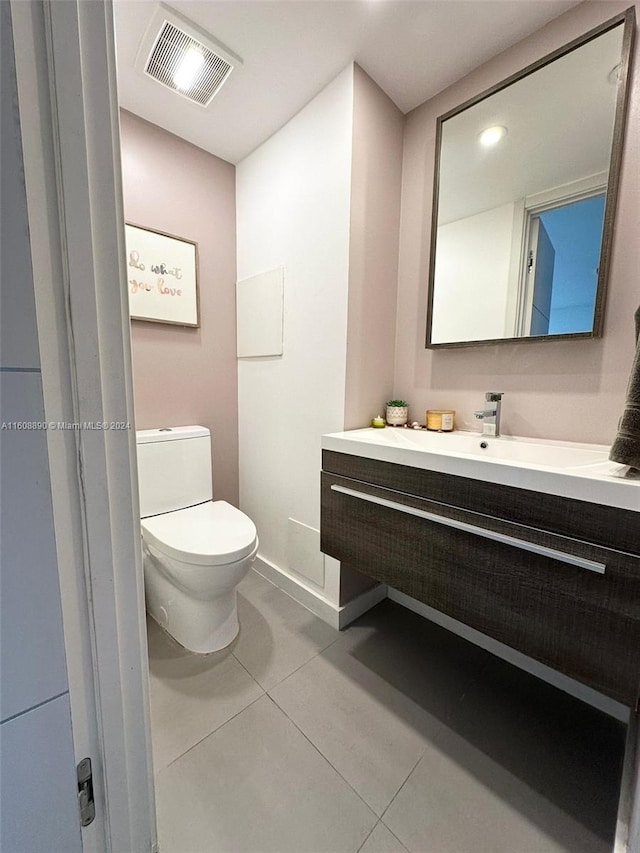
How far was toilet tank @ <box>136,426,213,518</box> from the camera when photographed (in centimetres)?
152

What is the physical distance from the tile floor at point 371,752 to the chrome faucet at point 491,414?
90cm

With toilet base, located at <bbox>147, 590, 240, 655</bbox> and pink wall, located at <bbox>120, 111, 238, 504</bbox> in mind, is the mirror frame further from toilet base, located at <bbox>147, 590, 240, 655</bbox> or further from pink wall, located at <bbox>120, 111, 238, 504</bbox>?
toilet base, located at <bbox>147, 590, 240, 655</bbox>

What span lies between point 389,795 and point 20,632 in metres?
1.05

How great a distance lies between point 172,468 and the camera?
1.60 metres

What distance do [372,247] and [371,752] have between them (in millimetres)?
1764

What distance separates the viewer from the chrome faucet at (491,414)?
1.29 meters

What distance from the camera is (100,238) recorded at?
0.42 meters

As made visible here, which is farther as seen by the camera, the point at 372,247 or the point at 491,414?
the point at 372,247

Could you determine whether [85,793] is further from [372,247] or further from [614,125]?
[614,125]

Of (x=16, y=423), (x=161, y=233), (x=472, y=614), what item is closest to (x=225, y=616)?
(x=472, y=614)

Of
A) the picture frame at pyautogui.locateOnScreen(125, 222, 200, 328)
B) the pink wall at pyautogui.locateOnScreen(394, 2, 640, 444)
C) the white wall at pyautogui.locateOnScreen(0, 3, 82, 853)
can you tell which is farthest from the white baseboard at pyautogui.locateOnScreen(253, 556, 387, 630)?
the picture frame at pyautogui.locateOnScreen(125, 222, 200, 328)

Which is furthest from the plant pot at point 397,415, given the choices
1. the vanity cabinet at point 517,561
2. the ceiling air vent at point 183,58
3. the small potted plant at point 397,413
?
the ceiling air vent at point 183,58

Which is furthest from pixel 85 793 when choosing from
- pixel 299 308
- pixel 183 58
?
pixel 183 58

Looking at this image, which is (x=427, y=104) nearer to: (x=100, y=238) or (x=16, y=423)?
(x=100, y=238)
